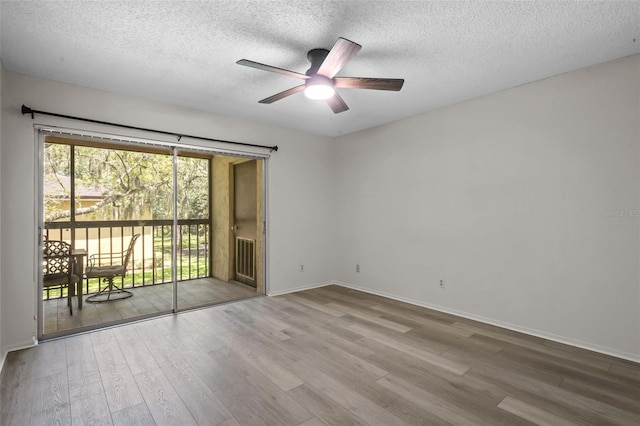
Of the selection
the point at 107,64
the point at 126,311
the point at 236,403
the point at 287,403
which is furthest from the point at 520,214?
the point at 126,311

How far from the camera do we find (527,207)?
3.26 metres

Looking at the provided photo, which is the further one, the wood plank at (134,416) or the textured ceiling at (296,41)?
the textured ceiling at (296,41)

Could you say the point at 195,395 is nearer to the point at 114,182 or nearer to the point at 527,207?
the point at 114,182

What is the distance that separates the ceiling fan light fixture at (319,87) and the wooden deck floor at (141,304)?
10.0ft

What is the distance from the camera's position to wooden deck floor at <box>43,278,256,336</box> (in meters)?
3.35

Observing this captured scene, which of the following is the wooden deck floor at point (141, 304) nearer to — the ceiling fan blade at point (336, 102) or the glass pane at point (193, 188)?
the glass pane at point (193, 188)

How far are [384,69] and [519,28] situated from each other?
105 centimetres

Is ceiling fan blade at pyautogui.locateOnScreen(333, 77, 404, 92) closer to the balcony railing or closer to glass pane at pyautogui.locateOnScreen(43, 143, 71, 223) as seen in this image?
the balcony railing

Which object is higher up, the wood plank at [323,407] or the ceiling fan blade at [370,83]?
the ceiling fan blade at [370,83]

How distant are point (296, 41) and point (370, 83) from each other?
650 mm

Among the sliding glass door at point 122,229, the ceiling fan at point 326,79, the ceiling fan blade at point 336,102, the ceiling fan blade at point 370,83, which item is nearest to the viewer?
the ceiling fan at point 326,79

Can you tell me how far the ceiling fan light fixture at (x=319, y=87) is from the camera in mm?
2477

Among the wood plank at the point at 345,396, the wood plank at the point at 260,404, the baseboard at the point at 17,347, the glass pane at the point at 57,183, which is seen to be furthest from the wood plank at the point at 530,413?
the glass pane at the point at 57,183

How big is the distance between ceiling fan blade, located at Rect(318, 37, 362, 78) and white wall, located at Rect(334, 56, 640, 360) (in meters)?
2.15
